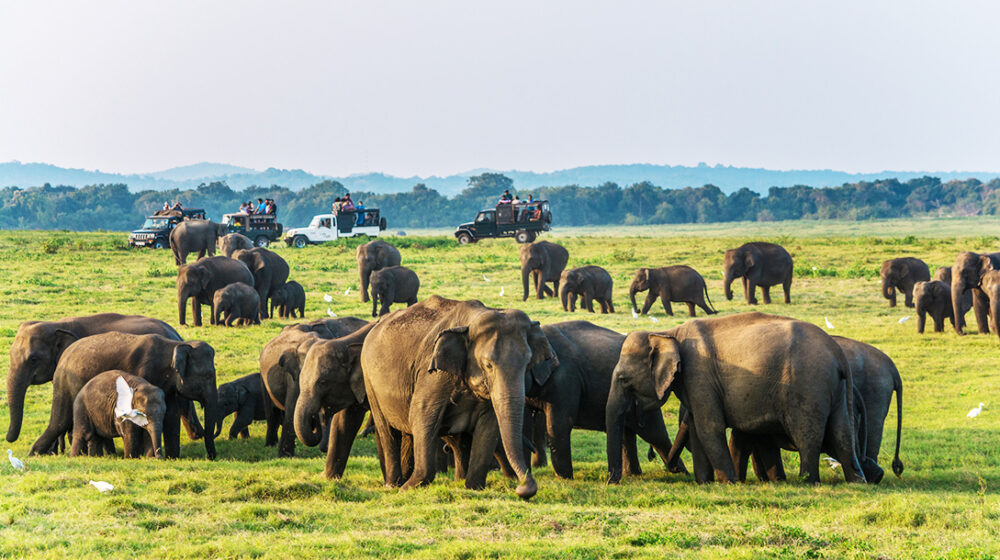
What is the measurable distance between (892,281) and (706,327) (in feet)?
71.3

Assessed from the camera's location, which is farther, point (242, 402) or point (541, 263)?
point (541, 263)

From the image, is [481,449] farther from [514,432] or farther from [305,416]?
[305,416]

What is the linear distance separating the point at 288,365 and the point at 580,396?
3.86 m

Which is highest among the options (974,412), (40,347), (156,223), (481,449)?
(156,223)

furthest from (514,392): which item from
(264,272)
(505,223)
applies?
(505,223)

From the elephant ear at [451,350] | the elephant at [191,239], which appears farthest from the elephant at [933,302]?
the elephant at [191,239]

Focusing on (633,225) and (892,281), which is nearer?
(892,281)

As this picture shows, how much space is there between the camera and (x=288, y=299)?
30.7 metres

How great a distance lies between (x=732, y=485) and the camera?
11.7 meters

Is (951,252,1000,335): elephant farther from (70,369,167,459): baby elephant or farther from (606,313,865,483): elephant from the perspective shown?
(70,369,167,459): baby elephant

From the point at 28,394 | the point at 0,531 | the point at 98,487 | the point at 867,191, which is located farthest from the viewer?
the point at 867,191

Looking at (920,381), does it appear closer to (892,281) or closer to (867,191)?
(892,281)

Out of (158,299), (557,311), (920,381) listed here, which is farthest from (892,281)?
(158,299)

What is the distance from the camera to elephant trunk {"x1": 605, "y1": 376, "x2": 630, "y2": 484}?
1234 centimetres
